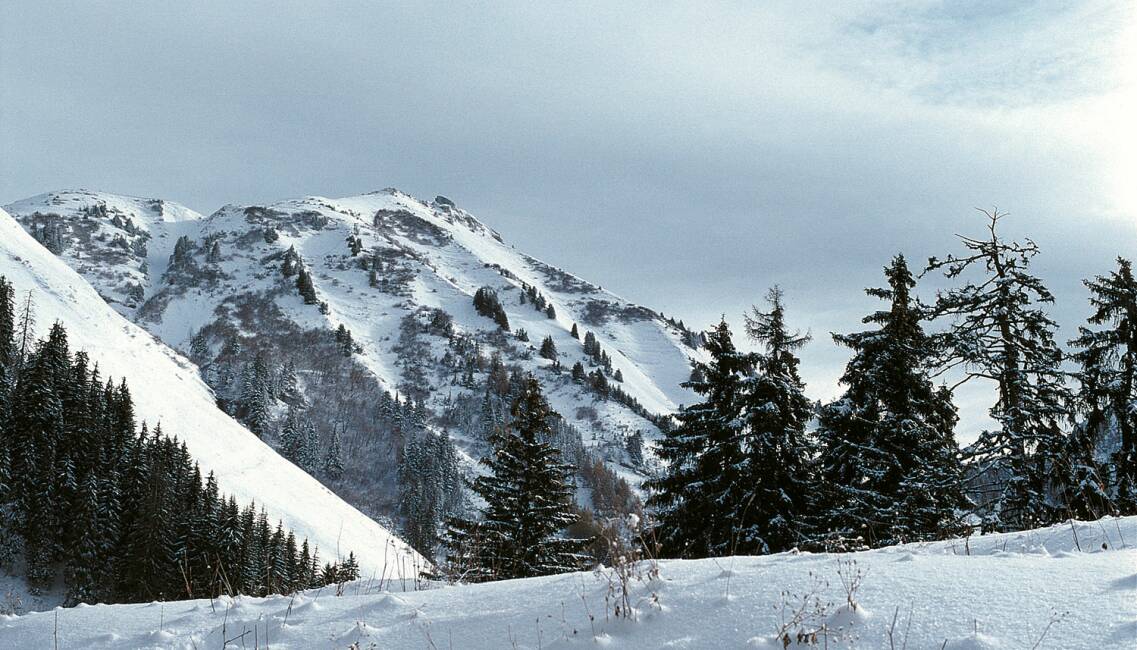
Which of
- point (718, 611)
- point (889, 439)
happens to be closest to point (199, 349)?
point (889, 439)

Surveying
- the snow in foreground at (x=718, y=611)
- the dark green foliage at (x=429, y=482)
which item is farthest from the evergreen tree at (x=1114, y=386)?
the dark green foliage at (x=429, y=482)

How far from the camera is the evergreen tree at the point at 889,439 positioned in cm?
1636

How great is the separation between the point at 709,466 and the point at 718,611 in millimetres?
16224

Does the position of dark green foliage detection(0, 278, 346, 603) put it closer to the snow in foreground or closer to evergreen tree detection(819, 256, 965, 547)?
evergreen tree detection(819, 256, 965, 547)

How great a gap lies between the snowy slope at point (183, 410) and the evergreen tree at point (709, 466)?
49.6m

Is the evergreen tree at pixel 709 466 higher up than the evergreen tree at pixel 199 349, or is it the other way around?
the evergreen tree at pixel 199 349

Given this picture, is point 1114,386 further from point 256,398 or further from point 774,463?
point 256,398

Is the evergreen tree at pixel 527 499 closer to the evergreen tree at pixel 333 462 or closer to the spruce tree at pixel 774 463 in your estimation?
the spruce tree at pixel 774 463

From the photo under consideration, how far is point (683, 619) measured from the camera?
4195 mm

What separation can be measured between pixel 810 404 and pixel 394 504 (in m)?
144

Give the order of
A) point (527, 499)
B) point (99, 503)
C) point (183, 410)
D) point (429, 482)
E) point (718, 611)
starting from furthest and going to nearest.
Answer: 1. point (429, 482)
2. point (183, 410)
3. point (99, 503)
4. point (527, 499)
5. point (718, 611)

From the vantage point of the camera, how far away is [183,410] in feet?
242

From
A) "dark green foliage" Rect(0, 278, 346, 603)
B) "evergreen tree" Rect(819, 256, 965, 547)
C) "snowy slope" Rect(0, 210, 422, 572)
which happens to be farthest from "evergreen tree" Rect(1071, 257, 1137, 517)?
"snowy slope" Rect(0, 210, 422, 572)

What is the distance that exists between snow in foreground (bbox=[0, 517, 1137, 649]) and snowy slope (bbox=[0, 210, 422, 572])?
204ft
